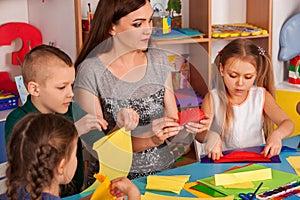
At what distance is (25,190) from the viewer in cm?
110

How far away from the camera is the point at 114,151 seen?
1472 mm

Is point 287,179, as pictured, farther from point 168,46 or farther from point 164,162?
point 168,46

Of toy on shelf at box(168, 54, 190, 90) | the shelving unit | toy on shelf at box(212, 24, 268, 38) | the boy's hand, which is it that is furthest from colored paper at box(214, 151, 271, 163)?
toy on shelf at box(212, 24, 268, 38)

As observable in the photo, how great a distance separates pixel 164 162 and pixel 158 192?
1.16ft

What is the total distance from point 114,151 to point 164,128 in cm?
18

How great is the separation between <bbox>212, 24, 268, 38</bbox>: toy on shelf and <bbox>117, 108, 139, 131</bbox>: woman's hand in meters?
1.46

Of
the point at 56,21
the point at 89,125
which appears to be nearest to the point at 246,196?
the point at 89,125

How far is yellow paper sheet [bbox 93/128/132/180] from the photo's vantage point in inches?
57.0

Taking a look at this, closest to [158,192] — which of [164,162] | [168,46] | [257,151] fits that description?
[164,162]

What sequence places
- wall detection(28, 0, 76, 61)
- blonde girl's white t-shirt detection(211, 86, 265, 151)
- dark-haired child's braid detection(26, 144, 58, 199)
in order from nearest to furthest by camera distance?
dark-haired child's braid detection(26, 144, 58, 199)
blonde girl's white t-shirt detection(211, 86, 265, 151)
wall detection(28, 0, 76, 61)

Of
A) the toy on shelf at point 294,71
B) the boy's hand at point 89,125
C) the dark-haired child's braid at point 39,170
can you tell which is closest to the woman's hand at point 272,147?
the boy's hand at point 89,125

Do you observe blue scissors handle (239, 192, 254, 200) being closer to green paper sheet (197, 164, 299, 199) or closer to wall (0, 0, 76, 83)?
green paper sheet (197, 164, 299, 199)

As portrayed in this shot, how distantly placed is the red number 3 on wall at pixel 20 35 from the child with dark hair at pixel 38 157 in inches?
63.1

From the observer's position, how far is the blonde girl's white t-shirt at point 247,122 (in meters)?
2.03
